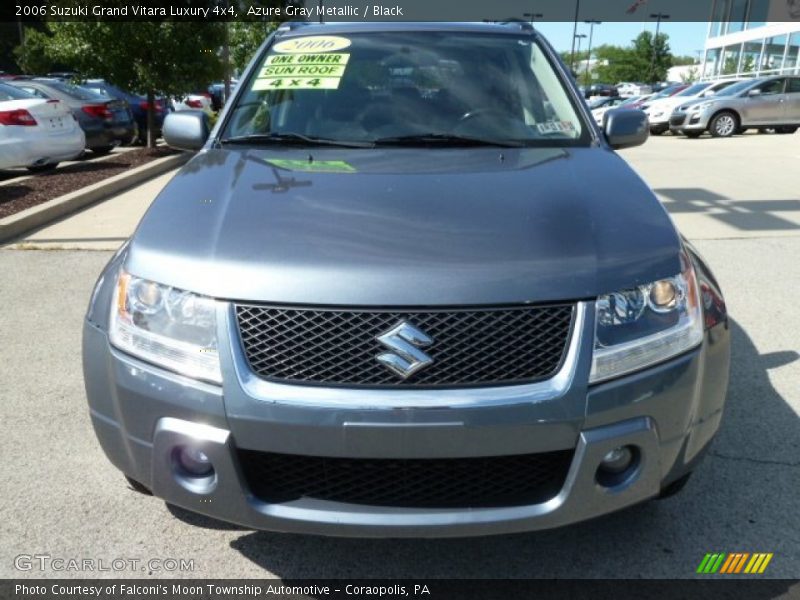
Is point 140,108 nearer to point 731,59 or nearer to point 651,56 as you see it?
point 731,59

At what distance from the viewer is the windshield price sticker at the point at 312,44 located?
11.5 ft

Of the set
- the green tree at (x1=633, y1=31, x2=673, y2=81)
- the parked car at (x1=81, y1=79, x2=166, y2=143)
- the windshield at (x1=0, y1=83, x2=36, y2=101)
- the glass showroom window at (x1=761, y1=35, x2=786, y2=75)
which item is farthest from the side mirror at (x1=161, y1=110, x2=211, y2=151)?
the green tree at (x1=633, y1=31, x2=673, y2=81)

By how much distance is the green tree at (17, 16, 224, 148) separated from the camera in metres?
12.8

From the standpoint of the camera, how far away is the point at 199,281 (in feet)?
6.59

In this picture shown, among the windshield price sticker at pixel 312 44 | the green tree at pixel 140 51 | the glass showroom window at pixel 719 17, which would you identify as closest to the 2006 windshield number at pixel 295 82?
the windshield price sticker at pixel 312 44

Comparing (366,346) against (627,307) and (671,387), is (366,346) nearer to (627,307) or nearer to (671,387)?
(627,307)

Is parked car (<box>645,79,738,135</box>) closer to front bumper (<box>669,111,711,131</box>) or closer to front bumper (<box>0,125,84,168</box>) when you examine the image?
front bumper (<box>669,111,711,131</box>)

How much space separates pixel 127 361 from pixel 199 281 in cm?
33

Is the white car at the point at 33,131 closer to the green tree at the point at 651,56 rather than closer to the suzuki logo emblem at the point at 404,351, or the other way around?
the suzuki logo emblem at the point at 404,351

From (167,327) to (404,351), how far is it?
0.69 meters

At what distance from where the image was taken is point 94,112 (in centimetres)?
1309

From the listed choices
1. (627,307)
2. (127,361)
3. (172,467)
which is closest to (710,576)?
(627,307)

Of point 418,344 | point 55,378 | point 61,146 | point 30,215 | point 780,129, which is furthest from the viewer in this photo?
point 780,129

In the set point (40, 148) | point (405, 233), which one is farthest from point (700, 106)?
point (405, 233)
